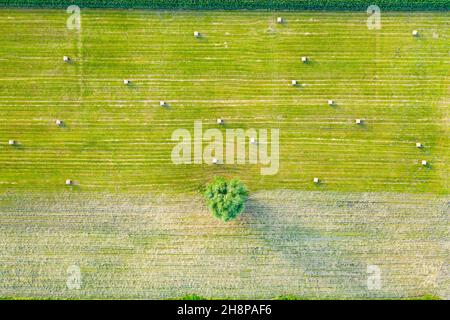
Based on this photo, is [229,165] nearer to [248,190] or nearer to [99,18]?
[248,190]

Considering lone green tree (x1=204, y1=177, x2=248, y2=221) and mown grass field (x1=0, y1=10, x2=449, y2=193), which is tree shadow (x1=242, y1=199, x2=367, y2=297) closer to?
lone green tree (x1=204, y1=177, x2=248, y2=221)

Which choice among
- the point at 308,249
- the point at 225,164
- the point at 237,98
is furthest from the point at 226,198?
the point at 308,249

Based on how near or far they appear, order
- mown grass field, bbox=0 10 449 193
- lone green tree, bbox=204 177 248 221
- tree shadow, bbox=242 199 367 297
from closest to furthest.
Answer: lone green tree, bbox=204 177 248 221
mown grass field, bbox=0 10 449 193
tree shadow, bbox=242 199 367 297

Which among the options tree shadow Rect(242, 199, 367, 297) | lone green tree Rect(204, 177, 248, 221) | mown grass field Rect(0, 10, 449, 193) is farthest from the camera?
tree shadow Rect(242, 199, 367, 297)

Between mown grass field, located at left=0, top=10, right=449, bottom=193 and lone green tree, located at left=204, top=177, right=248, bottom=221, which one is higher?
mown grass field, located at left=0, top=10, right=449, bottom=193

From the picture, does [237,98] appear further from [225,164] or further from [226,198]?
[226,198]

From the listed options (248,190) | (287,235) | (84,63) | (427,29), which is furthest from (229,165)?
(427,29)

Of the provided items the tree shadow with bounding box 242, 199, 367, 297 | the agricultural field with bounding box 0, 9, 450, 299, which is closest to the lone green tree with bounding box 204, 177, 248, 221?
the agricultural field with bounding box 0, 9, 450, 299
